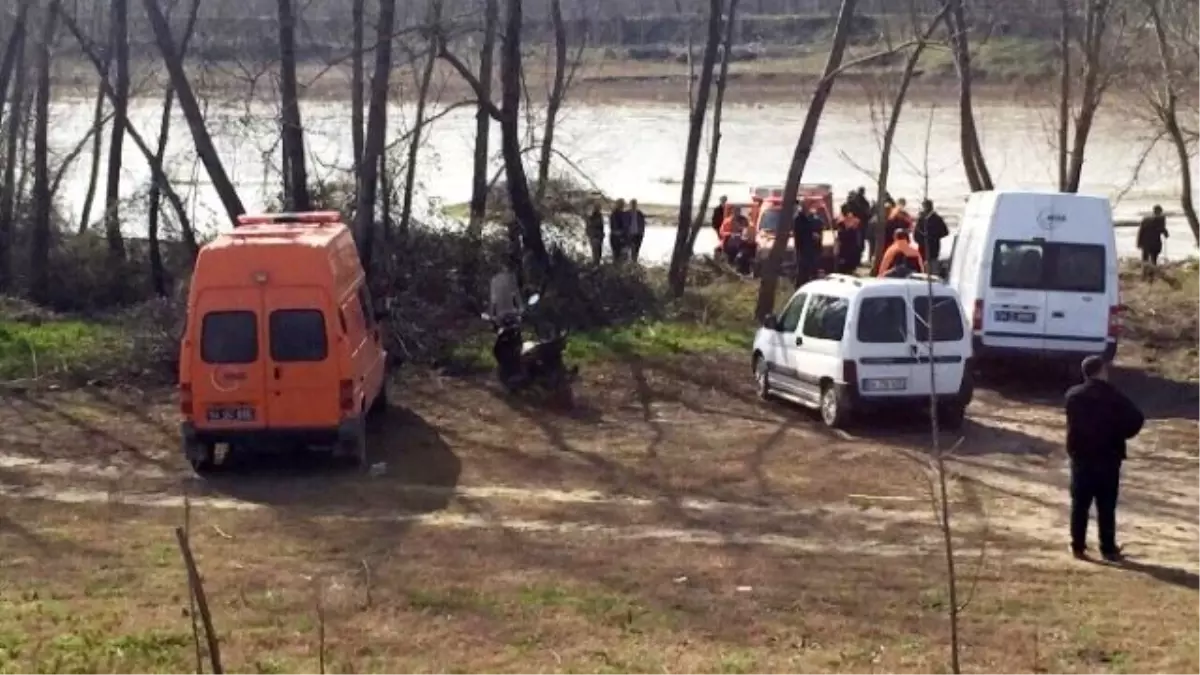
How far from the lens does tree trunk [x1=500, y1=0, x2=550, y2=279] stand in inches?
1009

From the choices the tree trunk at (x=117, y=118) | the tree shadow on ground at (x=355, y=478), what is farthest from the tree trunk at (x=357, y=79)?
the tree shadow on ground at (x=355, y=478)

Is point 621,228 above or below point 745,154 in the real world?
below

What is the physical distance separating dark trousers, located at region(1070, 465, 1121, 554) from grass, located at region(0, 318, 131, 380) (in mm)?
13554

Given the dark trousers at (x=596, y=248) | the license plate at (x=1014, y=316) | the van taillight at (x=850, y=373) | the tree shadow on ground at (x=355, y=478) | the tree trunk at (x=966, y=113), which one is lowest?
the tree shadow on ground at (x=355, y=478)

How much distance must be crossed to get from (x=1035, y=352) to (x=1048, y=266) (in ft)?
3.46

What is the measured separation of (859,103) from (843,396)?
60345 mm

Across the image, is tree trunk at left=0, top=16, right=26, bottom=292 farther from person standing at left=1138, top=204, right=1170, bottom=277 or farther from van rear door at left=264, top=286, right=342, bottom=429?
person standing at left=1138, top=204, right=1170, bottom=277

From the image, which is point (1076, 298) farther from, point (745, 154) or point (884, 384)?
point (745, 154)

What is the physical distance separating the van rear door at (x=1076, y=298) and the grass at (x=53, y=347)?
38.2 feet

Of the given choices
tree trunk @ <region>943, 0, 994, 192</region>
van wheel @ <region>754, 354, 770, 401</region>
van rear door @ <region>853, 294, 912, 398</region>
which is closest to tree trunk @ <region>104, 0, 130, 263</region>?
van wheel @ <region>754, 354, 770, 401</region>

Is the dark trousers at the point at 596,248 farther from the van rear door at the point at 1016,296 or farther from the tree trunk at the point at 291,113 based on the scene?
the van rear door at the point at 1016,296

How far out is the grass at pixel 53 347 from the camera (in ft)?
74.4

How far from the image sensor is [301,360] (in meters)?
16.6

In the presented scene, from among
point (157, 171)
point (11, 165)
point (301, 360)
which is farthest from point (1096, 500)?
point (11, 165)
